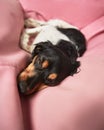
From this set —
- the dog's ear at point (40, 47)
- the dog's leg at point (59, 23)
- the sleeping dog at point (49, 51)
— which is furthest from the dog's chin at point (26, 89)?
the dog's leg at point (59, 23)

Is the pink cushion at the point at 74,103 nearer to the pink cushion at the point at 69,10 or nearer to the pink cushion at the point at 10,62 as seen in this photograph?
the pink cushion at the point at 10,62

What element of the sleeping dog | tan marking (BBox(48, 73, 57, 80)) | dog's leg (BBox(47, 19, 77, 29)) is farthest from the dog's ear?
dog's leg (BBox(47, 19, 77, 29))

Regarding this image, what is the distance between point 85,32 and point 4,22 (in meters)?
0.37

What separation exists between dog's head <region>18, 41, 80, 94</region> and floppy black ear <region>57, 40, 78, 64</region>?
0.08m

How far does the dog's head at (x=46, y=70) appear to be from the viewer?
825 mm

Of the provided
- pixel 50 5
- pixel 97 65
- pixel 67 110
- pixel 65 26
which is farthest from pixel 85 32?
pixel 67 110

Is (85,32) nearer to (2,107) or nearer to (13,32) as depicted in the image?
(13,32)

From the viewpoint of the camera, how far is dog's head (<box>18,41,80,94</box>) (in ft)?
2.71

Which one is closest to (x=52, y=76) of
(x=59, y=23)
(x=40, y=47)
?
(x=40, y=47)

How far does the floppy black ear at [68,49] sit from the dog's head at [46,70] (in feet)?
0.27

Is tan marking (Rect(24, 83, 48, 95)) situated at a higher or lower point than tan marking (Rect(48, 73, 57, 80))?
lower

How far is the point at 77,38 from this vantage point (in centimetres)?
109

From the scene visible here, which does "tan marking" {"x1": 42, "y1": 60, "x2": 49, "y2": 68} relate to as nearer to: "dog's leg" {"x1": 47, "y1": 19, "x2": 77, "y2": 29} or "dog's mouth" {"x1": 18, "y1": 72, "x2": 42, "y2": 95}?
"dog's mouth" {"x1": 18, "y1": 72, "x2": 42, "y2": 95}

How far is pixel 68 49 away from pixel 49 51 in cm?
14
